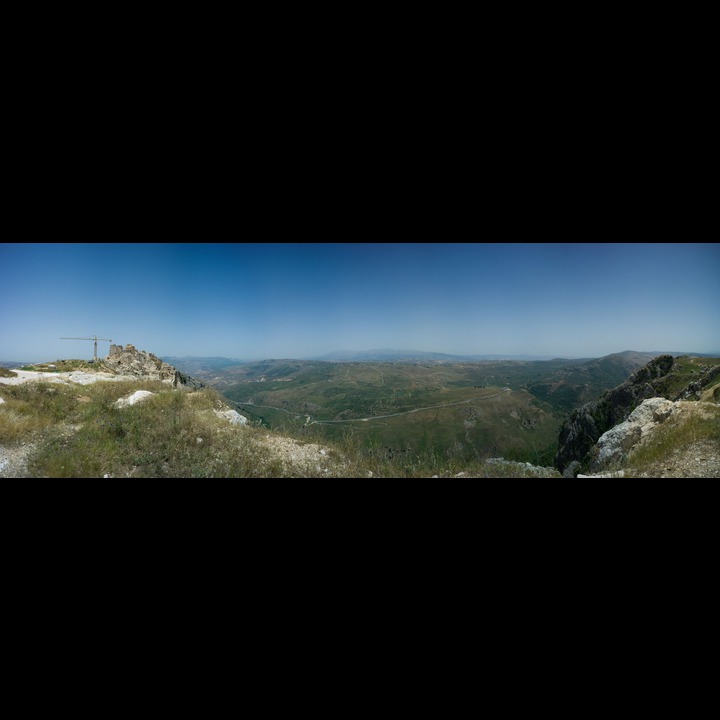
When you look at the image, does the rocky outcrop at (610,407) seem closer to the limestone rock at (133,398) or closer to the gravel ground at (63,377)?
the limestone rock at (133,398)

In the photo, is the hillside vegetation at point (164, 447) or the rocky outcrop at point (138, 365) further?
the rocky outcrop at point (138, 365)

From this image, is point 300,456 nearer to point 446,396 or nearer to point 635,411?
point 635,411

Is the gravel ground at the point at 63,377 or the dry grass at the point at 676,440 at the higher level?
the gravel ground at the point at 63,377

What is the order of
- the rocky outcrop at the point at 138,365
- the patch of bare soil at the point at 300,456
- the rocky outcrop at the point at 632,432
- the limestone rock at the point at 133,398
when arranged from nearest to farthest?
the patch of bare soil at the point at 300,456 < the rocky outcrop at the point at 632,432 < the limestone rock at the point at 133,398 < the rocky outcrop at the point at 138,365

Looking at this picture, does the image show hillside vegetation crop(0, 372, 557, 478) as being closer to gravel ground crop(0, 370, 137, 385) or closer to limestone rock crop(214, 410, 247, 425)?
limestone rock crop(214, 410, 247, 425)

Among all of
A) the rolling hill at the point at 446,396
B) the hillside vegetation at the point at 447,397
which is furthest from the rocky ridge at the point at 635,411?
the hillside vegetation at the point at 447,397

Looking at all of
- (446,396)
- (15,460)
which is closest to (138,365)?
(15,460)

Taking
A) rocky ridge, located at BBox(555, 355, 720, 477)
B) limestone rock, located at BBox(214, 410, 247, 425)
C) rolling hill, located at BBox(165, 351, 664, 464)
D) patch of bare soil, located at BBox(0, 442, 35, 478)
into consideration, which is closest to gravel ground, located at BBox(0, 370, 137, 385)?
patch of bare soil, located at BBox(0, 442, 35, 478)
